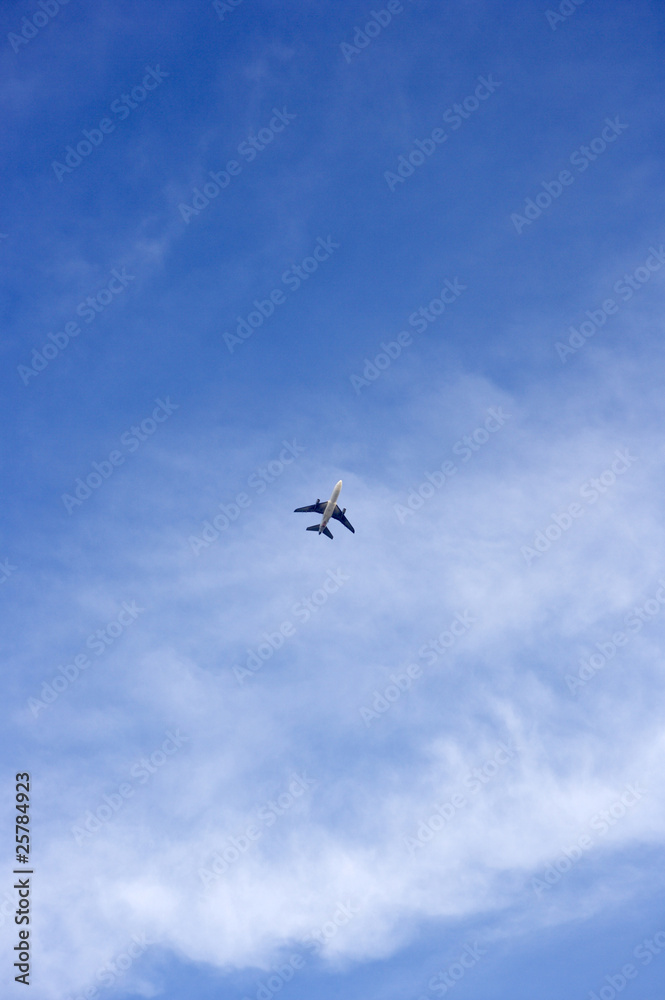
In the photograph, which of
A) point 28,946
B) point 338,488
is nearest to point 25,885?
point 28,946

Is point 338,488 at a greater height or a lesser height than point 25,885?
greater

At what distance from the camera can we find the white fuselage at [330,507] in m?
161

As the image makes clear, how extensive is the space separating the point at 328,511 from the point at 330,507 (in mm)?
1618

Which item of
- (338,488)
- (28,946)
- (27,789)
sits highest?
(338,488)

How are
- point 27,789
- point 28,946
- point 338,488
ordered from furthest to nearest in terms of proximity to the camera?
point 338,488 < point 27,789 < point 28,946

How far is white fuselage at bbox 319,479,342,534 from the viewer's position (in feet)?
529

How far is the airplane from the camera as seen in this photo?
163 metres

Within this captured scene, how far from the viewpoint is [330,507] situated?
165 meters

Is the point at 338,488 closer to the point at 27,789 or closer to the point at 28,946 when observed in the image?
the point at 27,789

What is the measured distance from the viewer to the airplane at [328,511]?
163 m

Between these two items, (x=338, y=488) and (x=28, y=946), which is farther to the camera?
(x=338, y=488)

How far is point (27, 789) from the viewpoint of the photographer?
11038 cm

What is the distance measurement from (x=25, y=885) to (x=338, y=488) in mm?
82820

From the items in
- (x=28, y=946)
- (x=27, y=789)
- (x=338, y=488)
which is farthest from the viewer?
(x=338, y=488)
